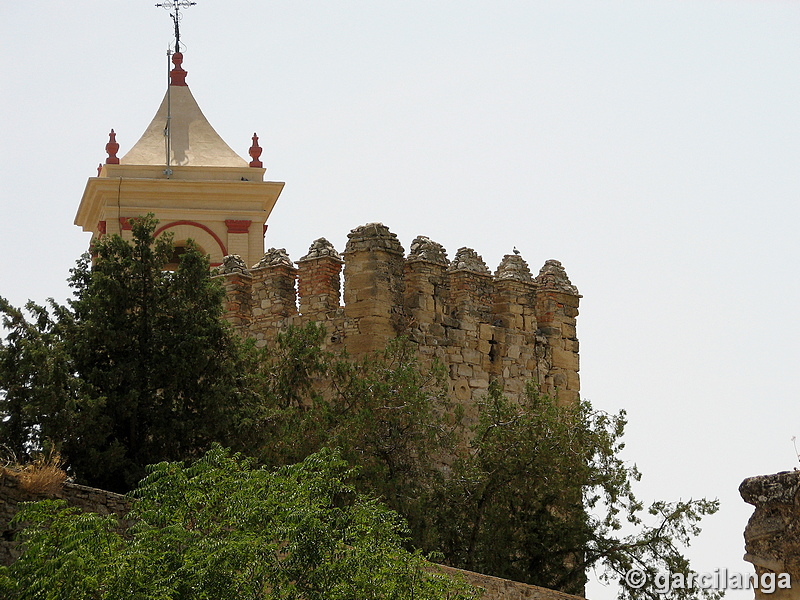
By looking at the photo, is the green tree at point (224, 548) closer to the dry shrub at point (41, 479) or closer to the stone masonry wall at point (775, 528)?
the dry shrub at point (41, 479)

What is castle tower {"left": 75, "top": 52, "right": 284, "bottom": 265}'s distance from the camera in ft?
86.6

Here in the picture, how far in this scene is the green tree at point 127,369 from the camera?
17.7m

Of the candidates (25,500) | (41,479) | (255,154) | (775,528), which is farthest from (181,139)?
(775,528)

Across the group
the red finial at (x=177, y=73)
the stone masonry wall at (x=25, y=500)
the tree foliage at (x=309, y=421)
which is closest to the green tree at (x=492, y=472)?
the tree foliage at (x=309, y=421)

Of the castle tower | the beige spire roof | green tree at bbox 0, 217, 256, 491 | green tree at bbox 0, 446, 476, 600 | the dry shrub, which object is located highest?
the beige spire roof

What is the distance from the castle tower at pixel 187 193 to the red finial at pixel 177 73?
1234 millimetres

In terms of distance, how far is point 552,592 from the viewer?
16.9 m

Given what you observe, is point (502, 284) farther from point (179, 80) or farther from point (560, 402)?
point (179, 80)

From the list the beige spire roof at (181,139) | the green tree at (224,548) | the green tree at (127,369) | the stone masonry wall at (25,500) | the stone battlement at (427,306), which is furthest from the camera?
the beige spire roof at (181,139)

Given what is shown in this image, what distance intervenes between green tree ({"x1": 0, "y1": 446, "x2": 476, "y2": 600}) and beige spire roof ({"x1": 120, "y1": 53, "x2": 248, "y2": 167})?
44.1 ft

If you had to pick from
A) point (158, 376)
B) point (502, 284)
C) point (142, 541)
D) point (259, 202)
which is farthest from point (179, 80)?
point (142, 541)

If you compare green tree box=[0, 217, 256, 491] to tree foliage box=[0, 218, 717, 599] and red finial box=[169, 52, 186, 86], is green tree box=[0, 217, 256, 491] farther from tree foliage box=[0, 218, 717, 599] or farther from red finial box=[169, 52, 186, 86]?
red finial box=[169, 52, 186, 86]

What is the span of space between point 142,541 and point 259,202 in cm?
1438

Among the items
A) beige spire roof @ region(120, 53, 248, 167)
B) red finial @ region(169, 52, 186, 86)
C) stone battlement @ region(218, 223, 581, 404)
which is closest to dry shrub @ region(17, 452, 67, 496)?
stone battlement @ region(218, 223, 581, 404)
